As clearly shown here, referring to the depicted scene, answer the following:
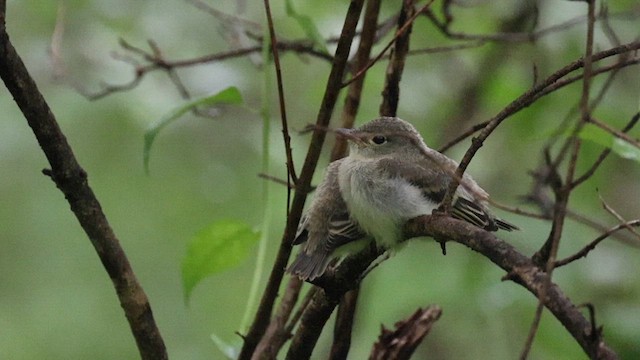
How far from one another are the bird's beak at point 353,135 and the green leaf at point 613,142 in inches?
32.4

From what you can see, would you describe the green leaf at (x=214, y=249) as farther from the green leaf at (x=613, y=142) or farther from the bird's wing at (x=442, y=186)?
the green leaf at (x=613, y=142)

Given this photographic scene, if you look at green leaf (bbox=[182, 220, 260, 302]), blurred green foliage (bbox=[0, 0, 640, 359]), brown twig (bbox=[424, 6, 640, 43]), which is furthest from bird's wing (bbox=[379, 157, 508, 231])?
blurred green foliage (bbox=[0, 0, 640, 359])

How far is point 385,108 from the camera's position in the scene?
279 centimetres

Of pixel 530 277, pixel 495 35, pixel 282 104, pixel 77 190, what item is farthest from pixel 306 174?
pixel 495 35

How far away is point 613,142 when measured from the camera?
7.02 ft

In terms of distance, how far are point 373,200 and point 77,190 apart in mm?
844

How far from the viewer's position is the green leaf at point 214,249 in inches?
96.9

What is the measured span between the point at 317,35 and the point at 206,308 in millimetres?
2465

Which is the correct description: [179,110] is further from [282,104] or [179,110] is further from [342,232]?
[342,232]

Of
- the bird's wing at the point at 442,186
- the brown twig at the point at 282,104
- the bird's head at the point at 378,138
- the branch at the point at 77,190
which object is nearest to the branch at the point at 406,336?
the bird's wing at the point at 442,186

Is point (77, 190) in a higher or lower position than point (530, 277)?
higher

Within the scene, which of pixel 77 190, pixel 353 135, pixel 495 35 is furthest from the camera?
pixel 495 35

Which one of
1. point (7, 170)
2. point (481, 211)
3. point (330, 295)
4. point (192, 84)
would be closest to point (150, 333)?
point (330, 295)

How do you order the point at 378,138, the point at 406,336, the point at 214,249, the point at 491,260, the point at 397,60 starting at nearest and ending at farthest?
the point at 491,260 → the point at 406,336 → the point at 214,249 → the point at 397,60 → the point at 378,138
